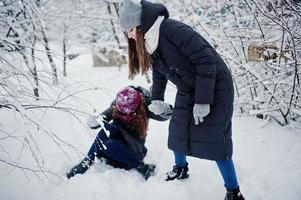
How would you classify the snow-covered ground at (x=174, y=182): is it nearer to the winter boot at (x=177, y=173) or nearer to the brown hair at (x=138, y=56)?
the winter boot at (x=177, y=173)

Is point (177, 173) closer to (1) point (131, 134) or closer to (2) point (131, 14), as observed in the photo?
(1) point (131, 134)

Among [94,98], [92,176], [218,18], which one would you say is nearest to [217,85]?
[92,176]

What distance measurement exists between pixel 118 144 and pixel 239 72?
2.08m

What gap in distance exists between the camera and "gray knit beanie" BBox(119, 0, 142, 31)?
2.31m

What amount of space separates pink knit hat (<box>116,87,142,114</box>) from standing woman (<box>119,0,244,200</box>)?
723 millimetres

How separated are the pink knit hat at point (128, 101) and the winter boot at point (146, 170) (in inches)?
23.8

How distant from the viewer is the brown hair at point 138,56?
2.41 m

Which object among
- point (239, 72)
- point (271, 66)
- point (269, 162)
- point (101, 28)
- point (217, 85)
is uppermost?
point (217, 85)

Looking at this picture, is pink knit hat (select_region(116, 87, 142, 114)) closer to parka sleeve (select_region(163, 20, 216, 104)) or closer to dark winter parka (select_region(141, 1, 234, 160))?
dark winter parka (select_region(141, 1, 234, 160))

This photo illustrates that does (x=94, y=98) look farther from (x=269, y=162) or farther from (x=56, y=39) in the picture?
(x=56, y=39)

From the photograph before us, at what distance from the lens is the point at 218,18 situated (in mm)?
4934

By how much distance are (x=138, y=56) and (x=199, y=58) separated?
1.73 ft

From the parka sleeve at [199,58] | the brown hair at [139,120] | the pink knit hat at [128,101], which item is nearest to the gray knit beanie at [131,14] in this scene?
the parka sleeve at [199,58]

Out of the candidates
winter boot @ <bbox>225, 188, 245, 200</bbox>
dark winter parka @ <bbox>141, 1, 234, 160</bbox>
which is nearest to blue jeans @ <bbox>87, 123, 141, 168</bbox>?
dark winter parka @ <bbox>141, 1, 234, 160</bbox>
